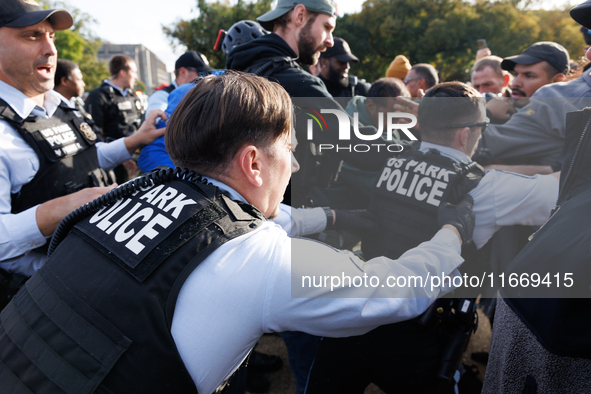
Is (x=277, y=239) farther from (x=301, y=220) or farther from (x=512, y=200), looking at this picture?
(x=512, y=200)

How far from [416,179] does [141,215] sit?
53.7 inches

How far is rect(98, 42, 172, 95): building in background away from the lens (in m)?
76.9

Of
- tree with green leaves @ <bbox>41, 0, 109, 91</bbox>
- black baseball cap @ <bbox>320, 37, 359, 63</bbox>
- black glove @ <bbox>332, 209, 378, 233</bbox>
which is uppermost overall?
black baseball cap @ <bbox>320, 37, 359, 63</bbox>

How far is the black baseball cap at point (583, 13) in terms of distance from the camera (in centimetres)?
118

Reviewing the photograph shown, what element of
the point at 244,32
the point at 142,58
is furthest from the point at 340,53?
the point at 142,58

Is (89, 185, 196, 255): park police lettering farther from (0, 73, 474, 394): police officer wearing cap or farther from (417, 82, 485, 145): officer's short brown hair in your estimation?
(417, 82, 485, 145): officer's short brown hair

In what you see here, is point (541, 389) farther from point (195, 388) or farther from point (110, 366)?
point (110, 366)

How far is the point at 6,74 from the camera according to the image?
1.95m

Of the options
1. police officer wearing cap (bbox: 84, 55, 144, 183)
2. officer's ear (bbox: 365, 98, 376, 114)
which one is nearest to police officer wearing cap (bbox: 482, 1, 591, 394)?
officer's ear (bbox: 365, 98, 376, 114)

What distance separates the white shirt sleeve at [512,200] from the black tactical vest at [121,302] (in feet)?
3.96

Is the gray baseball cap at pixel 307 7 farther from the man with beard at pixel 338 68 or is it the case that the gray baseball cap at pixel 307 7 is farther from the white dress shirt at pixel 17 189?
the man with beard at pixel 338 68

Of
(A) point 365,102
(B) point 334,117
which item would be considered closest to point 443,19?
(A) point 365,102

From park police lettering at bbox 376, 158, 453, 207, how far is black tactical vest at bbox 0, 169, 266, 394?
3.50 feet

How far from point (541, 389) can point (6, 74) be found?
2795 millimetres
